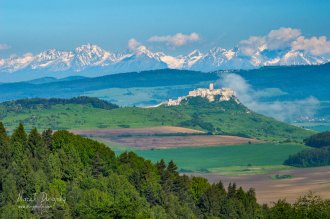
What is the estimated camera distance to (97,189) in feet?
338

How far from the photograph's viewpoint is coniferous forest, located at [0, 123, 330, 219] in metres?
91.0

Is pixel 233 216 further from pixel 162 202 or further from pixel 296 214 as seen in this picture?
pixel 296 214

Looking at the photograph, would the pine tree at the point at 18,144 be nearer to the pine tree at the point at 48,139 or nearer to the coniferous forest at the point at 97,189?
the coniferous forest at the point at 97,189

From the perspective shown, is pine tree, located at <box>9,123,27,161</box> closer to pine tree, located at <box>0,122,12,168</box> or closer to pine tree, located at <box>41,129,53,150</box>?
pine tree, located at <box>0,122,12,168</box>

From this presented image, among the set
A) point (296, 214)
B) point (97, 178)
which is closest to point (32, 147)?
point (97, 178)

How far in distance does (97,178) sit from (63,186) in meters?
11.7

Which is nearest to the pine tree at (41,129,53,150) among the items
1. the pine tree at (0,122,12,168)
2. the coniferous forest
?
the coniferous forest

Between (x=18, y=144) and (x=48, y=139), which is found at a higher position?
(x=48, y=139)

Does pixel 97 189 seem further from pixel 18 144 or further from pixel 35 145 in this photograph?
pixel 35 145

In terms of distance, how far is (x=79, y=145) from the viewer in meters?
126

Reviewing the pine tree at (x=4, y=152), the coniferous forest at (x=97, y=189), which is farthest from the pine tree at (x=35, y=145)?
the pine tree at (x=4, y=152)

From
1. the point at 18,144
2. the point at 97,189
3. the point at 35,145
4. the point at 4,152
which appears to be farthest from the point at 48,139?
the point at 97,189

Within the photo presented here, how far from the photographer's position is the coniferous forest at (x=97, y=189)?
9100cm

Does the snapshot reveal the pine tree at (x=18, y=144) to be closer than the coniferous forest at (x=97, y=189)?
No
